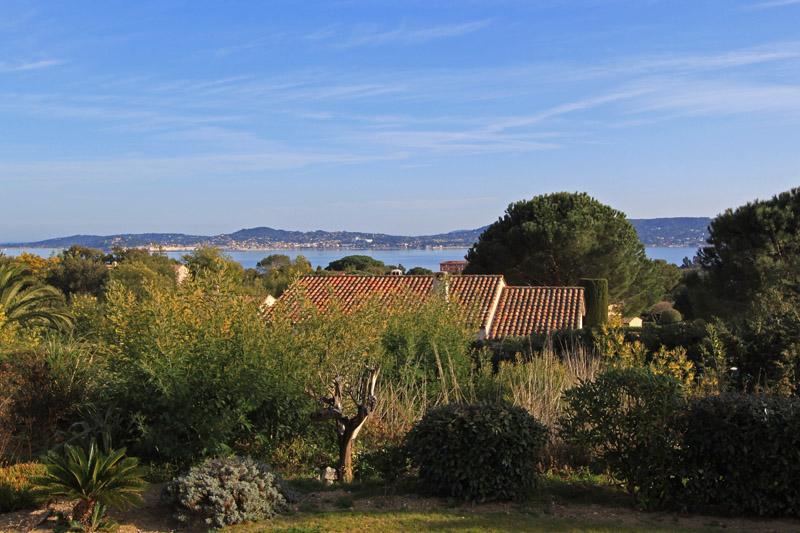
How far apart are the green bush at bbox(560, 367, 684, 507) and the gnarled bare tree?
6.14 ft

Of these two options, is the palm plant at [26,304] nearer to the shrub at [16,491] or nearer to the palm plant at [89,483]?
the shrub at [16,491]

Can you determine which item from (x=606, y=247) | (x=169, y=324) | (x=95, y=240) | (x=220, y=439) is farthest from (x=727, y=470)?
(x=95, y=240)

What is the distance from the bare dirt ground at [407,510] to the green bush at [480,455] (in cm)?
14

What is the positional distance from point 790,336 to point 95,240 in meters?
89.7

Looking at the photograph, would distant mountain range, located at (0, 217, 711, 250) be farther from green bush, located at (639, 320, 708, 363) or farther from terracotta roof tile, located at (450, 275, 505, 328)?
green bush, located at (639, 320, 708, 363)

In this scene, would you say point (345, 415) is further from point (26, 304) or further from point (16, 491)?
point (26, 304)

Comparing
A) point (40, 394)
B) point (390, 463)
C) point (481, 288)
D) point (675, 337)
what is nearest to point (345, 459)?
point (390, 463)

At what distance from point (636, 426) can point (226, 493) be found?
3.35 m

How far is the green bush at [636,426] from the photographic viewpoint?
6.25 m

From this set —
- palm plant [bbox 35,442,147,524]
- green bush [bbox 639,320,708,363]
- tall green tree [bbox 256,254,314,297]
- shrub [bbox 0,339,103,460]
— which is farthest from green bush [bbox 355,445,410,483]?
tall green tree [bbox 256,254,314,297]

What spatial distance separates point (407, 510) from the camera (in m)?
6.10

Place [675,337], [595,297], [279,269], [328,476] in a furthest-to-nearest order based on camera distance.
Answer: [279,269]
[595,297]
[675,337]
[328,476]

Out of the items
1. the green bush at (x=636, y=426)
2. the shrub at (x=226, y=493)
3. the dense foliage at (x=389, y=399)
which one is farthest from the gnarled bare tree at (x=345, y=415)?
the green bush at (x=636, y=426)

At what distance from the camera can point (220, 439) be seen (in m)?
7.27
